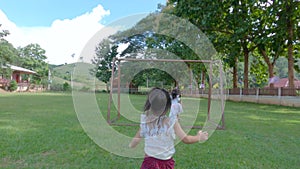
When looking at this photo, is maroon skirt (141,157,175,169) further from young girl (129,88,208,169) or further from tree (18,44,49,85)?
tree (18,44,49,85)

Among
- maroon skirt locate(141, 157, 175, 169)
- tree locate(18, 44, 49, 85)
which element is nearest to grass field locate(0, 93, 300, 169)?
maroon skirt locate(141, 157, 175, 169)

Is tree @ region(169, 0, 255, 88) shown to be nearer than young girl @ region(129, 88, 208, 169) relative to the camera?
No

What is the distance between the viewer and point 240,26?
14.1 m

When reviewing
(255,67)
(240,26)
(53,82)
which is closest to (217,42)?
(240,26)

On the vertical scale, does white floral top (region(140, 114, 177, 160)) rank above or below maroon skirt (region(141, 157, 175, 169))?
above

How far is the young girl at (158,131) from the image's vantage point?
187 cm

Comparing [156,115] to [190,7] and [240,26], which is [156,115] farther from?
[240,26]

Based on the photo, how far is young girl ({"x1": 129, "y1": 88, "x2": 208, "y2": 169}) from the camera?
1872 millimetres

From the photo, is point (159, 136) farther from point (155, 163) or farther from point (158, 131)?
point (155, 163)

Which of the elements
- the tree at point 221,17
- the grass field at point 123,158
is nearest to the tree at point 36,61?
the tree at point 221,17

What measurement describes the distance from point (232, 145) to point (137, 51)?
4.87 metres

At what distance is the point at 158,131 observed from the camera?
187cm

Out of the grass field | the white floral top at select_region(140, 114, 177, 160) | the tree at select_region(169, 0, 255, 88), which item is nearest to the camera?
the white floral top at select_region(140, 114, 177, 160)

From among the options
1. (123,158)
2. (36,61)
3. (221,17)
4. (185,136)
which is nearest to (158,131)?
(185,136)
